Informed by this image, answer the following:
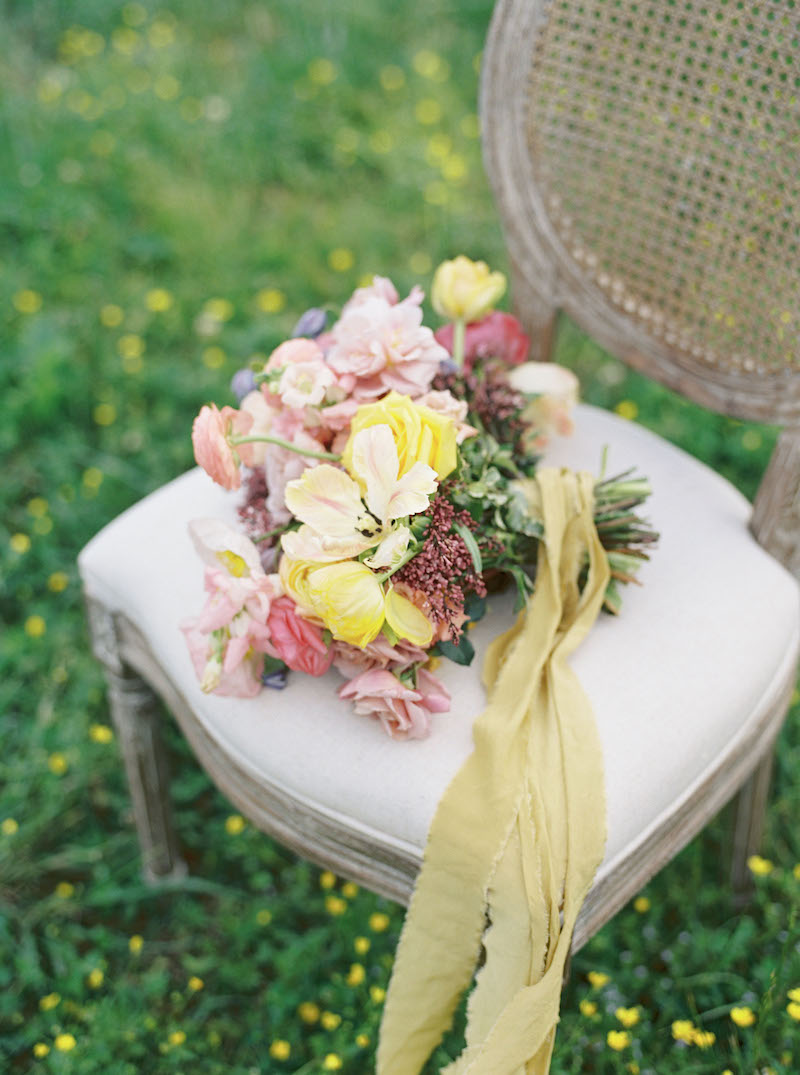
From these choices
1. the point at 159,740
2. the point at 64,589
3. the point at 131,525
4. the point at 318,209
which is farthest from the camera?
the point at 318,209

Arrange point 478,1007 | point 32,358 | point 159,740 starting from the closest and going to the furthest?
point 478,1007
point 159,740
point 32,358

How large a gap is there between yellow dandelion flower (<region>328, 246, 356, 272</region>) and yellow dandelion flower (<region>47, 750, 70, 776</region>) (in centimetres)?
124

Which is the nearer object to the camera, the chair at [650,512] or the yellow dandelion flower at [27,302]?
the chair at [650,512]

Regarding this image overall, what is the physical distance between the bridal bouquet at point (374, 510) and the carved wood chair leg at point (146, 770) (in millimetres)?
341

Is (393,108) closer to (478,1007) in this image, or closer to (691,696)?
(691,696)

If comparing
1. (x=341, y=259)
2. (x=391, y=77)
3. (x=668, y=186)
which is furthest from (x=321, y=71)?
(x=668, y=186)

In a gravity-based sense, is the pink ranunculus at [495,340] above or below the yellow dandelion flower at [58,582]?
above

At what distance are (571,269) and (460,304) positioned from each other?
0.23 metres

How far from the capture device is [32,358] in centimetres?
215

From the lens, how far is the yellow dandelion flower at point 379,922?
144cm

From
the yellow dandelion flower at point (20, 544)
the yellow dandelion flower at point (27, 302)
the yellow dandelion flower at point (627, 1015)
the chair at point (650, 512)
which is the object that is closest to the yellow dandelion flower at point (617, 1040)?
the yellow dandelion flower at point (627, 1015)

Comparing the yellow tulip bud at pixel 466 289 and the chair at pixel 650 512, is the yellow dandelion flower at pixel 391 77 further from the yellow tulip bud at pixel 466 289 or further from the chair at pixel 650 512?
the yellow tulip bud at pixel 466 289

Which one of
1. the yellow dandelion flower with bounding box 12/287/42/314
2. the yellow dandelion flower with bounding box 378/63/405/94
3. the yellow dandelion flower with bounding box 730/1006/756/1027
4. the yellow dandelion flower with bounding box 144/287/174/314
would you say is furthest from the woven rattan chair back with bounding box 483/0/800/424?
the yellow dandelion flower with bounding box 378/63/405/94

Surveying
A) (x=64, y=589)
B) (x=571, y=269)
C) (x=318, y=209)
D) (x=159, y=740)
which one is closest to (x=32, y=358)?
(x=64, y=589)
